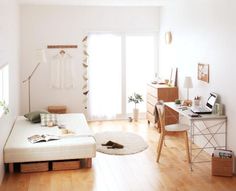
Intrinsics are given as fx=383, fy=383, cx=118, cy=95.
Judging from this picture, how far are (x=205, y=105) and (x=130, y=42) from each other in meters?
2.98

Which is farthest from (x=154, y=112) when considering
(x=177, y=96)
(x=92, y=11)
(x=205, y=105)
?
(x=92, y=11)

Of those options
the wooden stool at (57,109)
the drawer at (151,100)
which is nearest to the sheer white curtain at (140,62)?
the drawer at (151,100)

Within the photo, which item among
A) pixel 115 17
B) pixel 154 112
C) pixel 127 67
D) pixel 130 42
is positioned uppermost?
pixel 115 17

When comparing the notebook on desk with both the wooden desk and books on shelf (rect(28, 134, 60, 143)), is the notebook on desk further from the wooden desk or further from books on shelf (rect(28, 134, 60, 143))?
books on shelf (rect(28, 134, 60, 143))

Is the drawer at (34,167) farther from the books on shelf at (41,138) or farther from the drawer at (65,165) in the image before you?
the books on shelf at (41,138)

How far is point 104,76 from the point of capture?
820cm

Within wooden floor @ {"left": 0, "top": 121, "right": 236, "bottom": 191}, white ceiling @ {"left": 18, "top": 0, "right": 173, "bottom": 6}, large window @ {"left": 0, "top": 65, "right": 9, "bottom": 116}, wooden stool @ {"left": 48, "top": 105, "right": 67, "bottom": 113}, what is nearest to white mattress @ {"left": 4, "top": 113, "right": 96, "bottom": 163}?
wooden floor @ {"left": 0, "top": 121, "right": 236, "bottom": 191}

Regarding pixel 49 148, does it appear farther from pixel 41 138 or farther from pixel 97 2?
pixel 97 2

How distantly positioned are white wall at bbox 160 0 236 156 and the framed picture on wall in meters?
0.07

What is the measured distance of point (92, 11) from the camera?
26.2ft

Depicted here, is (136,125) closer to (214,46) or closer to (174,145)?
(174,145)

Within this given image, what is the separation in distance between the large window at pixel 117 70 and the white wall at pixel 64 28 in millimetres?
230

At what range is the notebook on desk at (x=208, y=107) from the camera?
17.5 feet

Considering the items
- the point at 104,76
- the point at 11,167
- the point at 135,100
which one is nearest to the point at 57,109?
the point at 104,76
